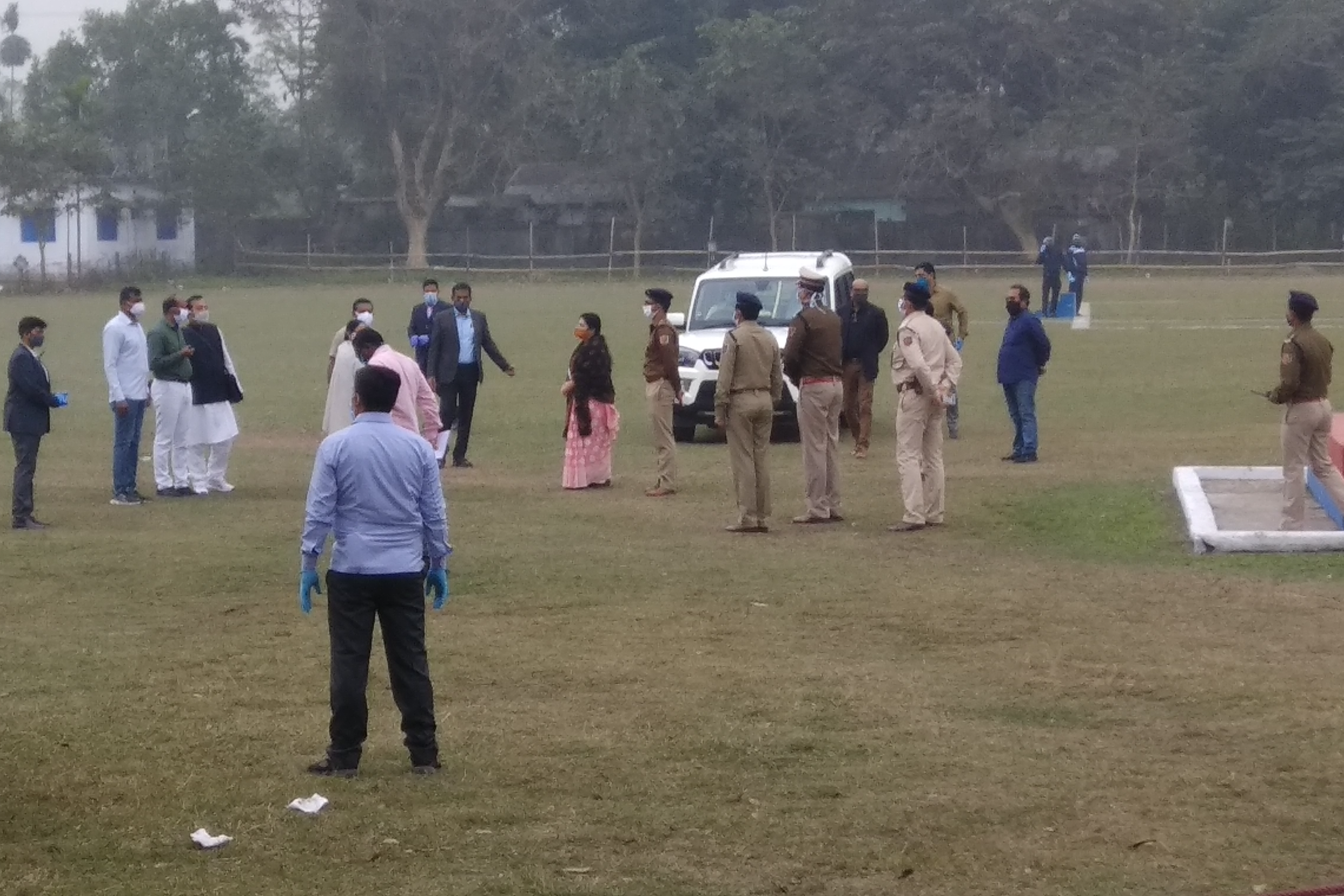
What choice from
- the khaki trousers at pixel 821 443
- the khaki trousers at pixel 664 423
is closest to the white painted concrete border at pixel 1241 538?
the khaki trousers at pixel 821 443

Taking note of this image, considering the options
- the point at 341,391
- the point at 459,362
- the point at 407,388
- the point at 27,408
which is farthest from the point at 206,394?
the point at 407,388

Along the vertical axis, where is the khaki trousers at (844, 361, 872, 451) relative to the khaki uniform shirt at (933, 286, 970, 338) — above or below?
below

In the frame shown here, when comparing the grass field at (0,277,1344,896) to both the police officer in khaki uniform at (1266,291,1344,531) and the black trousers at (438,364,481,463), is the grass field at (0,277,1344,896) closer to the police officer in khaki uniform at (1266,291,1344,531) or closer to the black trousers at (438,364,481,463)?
the police officer in khaki uniform at (1266,291,1344,531)

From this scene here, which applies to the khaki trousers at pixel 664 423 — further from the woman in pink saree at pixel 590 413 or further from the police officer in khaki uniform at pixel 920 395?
the police officer in khaki uniform at pixel 920 395

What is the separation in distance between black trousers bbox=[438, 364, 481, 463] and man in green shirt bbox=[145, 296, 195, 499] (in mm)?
2711

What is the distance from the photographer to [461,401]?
1888 centimetres

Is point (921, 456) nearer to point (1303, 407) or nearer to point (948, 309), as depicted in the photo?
point (1303, 407)

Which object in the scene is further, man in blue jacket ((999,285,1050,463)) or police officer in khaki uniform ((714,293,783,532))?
man in blue jacket ((999,285,1050,463))

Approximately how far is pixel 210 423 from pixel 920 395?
22.2 ft

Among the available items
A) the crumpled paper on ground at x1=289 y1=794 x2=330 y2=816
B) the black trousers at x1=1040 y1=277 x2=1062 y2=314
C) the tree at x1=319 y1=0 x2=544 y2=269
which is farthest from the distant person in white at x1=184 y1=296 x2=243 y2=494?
the tree at x1=319 y1=0 x2=544 y2=269

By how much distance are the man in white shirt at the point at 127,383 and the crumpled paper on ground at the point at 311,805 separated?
939 cm

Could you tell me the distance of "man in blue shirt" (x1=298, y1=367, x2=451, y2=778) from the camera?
7395 mm

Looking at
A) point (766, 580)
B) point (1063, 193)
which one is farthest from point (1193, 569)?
point (1063, 193)

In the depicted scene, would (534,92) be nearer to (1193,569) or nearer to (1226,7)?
(1226,7)
